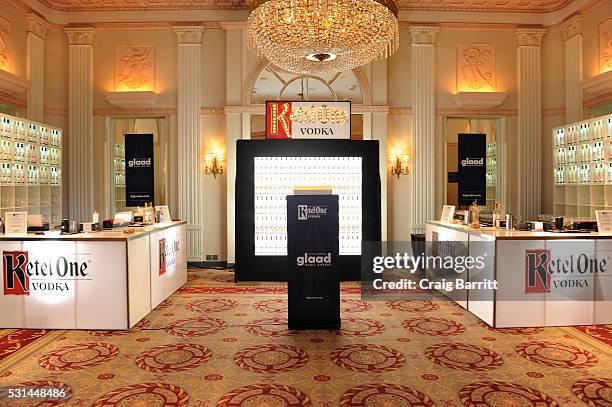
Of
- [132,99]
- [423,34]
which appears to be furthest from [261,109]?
[423,34]

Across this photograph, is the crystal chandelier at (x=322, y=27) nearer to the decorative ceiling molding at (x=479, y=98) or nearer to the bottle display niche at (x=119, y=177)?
the decorative ceiling molding at (x=479, y=98)

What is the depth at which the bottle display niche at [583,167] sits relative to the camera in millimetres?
7309

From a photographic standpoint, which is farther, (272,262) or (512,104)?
(512,104)

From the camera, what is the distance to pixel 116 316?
4.89 m

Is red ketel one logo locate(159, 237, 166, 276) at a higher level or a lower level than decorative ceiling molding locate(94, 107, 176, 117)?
lower

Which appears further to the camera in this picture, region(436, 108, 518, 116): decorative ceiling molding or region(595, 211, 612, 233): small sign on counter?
region(436, 108, 518, 116): decorative ceiling molding

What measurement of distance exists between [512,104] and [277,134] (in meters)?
4.97

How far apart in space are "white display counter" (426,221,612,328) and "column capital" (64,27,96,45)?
8.29 metres

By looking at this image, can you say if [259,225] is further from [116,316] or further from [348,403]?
[348,403]


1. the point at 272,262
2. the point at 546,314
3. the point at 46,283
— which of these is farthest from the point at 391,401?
the point at 272,262

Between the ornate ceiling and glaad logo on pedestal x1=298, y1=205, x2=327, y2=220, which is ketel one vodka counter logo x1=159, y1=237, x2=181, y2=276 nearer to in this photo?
glaad logo on pedestal x1=298, y1=205, x2=327, y2=220

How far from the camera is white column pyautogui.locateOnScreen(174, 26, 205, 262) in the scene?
922 centimetres

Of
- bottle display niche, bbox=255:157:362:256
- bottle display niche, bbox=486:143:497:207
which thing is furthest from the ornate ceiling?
bottle display niche, bbox=255:157:362:256

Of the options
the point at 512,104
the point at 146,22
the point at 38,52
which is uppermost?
the point at 146,22
